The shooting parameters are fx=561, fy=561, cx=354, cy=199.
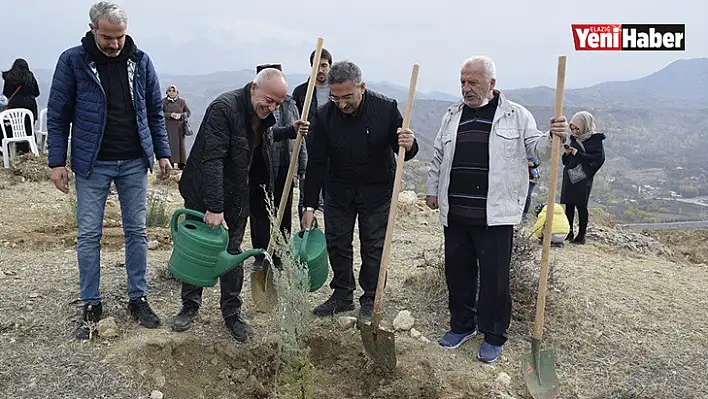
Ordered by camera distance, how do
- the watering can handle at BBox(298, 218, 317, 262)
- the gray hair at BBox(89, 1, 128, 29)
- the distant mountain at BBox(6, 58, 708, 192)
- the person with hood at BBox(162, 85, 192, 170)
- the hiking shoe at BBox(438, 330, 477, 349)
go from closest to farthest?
the gray hair at BBox(89, 1, 128, 29), the watering can handle at BBox(298, 218, 317, 262), the hiking shoe at BBox(438, 330, 477, 349), the person with hood at BBox(162, 85, 192, 170), the distant mountain at BBox(6, 58, 708, 192)

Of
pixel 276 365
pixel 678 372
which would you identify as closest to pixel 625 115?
pixel 678 372

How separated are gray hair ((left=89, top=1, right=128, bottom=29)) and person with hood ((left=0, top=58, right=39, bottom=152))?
23.0ft

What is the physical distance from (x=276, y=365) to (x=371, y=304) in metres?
0.84

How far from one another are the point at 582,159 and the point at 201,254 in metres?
5.07

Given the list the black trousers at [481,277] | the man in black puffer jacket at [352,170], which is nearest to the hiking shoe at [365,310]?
the man in black puffer jacket at [352,170]

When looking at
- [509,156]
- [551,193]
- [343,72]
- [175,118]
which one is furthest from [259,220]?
[175,118]

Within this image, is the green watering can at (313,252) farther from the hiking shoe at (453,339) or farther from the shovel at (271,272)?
the hiking shoe at (453,339)

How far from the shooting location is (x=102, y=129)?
2.99 metres

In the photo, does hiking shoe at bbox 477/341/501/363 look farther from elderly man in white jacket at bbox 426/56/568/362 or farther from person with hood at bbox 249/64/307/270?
person with hood at bbox 249/64/307/270

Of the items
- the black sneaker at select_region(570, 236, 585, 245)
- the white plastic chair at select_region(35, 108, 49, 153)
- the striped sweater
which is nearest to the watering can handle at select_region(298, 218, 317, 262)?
the striped sweater

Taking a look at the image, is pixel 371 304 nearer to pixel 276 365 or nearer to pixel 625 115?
pixel 276 365

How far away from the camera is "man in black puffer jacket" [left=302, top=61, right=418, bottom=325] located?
10.7ft

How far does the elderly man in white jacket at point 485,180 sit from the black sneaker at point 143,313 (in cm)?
178

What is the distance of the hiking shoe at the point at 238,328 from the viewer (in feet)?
10.8
